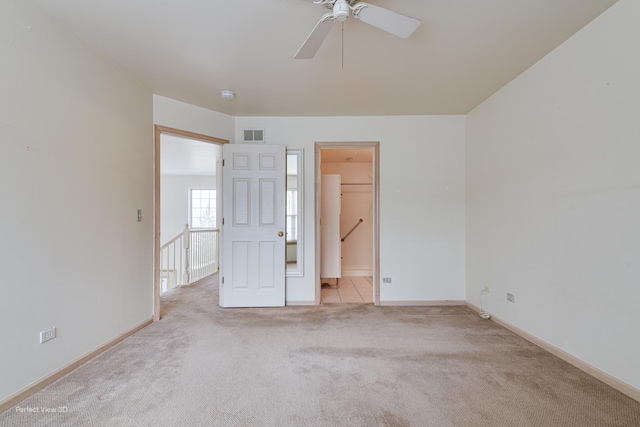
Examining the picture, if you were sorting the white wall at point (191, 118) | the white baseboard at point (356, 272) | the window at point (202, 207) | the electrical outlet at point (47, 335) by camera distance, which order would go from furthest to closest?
1. the window at point (202, 207)
2. the white baseboard at point (356, 272)
3. the white wall at point (191, 118)
4. the electrical outlet at point (47, 335)

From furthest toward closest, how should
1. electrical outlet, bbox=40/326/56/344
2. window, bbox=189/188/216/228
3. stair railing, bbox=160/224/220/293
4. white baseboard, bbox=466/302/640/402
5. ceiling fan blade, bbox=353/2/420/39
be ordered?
window, bbox=189/188/216/228
stair railing, bbox=160/224/220/293
electrical outlet, bbox=40/326/56/344
white baseboard, bbox=466/302/640/402
ceiling fan blade, bbox=353/2/420/39

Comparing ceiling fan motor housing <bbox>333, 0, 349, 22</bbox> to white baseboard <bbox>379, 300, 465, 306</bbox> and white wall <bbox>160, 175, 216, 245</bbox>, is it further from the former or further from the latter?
white wall <bbox>160, 175, 216, 245</bbox>

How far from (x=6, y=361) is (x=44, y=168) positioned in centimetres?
122

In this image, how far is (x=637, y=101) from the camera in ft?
5.60

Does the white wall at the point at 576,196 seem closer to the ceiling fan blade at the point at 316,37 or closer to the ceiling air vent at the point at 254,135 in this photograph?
the ceiling fan blade at the point at 316,37

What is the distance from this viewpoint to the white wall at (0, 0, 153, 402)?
1665 millimetres

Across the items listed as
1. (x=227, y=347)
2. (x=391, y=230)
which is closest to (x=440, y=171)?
(x=391, y=230)

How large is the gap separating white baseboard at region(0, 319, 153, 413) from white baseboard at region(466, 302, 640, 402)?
3837mm

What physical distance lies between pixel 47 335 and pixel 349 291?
3.42 meters

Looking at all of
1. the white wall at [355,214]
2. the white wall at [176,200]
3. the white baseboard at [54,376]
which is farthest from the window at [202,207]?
the white baseboard at [54,376]

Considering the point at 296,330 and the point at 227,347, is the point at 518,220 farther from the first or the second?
the point at 227,347

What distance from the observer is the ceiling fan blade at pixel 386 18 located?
143cm

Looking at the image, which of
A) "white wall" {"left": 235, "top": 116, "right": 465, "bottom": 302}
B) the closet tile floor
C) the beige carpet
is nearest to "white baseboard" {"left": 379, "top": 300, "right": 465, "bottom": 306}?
"white wall" {"left": 235, "top": 116, "right": 465, "bottom": 302}

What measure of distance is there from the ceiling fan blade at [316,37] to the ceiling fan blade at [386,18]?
6.4 inches
